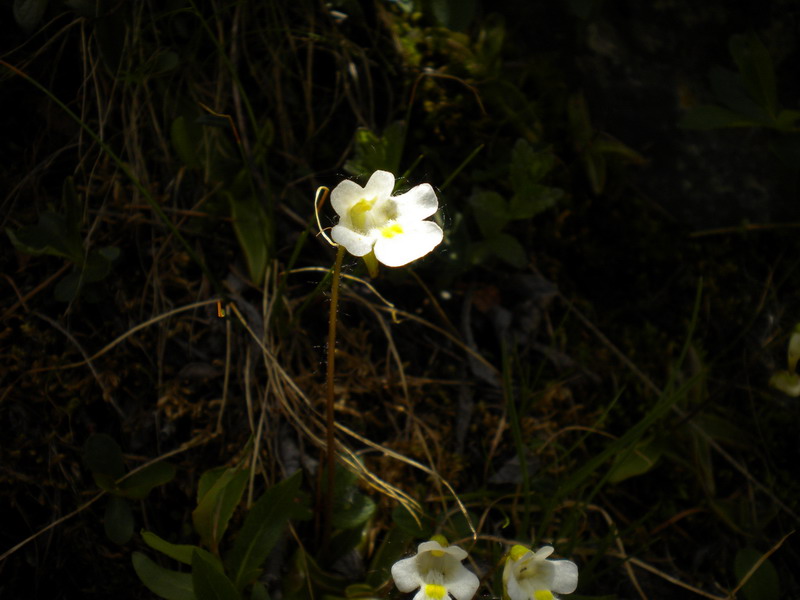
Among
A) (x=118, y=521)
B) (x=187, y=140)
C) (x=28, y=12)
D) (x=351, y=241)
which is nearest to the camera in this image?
(x=351, y=241)

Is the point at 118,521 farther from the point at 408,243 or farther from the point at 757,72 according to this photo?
the point at 757,72

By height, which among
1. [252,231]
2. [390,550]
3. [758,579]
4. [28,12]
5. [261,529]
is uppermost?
[28,12]

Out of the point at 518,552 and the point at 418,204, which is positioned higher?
the point at 418,204

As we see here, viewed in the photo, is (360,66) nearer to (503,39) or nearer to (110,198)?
(503,39)

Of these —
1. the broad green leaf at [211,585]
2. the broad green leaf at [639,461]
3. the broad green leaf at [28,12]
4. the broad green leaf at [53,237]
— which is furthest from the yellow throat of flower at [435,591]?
the broad green leaf at [28,12]

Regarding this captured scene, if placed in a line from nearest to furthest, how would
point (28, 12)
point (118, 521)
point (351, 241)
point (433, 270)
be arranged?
point (351, 241) < point (118, 521) < point (28, 12) < point (433, 270)

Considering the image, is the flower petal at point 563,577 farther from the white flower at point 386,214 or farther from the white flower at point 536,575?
the white flower at point 386,214

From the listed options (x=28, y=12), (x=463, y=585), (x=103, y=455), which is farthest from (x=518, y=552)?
(x=28, y=12)

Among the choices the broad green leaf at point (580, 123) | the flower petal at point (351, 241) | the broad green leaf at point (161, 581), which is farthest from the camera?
the broad green leaf at point (580, 123)

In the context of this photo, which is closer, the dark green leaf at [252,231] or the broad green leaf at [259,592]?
the broad green leaf at [259,592]
